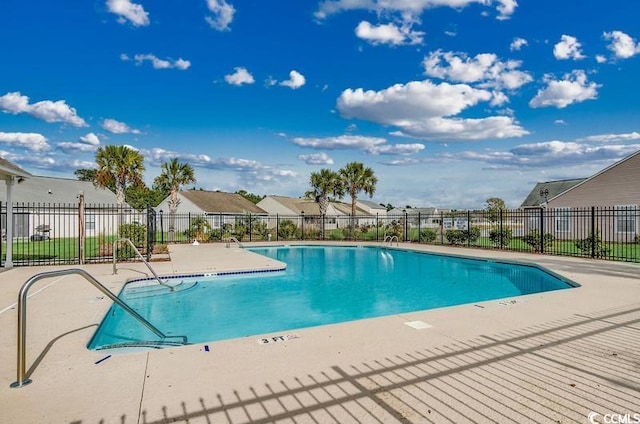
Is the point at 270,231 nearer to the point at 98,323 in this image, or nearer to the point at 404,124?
the point at 404,124

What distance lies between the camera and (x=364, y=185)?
88.2ft

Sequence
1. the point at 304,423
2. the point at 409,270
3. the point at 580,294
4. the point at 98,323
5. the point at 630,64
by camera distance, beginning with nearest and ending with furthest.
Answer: the point at 304,423 → the point at 98,323 → the point at 580,294 → the point at 409,270 → the point at 630,64

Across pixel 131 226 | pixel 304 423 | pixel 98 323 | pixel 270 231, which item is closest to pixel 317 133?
pixel 270 231

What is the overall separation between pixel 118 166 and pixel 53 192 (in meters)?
8.25

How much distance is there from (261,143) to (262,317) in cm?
2005

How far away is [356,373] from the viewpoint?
3193mm

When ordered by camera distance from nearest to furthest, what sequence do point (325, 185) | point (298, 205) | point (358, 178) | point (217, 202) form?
point (358, 178) < point (325, 185) < point (217, 202) < point (298, 205)

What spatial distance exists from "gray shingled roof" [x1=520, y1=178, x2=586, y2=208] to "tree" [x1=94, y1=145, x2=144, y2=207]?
30344 mm

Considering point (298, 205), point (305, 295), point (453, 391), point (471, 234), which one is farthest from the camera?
point (298, 205)

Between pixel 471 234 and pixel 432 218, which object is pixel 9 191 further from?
pixel 432 218

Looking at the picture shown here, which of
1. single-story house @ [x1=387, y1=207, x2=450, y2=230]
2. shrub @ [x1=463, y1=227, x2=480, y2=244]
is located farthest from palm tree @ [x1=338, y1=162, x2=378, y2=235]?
shrub @ [x1=463, y1=227, x2=480, y2=244]

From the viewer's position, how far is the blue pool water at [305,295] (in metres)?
6.37

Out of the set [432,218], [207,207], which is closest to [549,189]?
[432,218]

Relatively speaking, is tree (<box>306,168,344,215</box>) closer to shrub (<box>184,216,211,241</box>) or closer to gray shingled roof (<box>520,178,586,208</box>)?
shrub (<box>184,216,211,241</box>)
